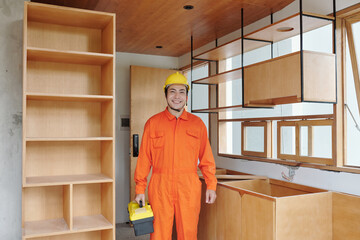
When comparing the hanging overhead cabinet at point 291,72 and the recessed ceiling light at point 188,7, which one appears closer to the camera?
the hanging overhead cabinet at point 291,72

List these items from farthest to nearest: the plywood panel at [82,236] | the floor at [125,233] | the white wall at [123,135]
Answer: the white wall at [123,135], the floor at [125,233], the plywood panel at [82,236]

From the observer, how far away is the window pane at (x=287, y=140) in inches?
124

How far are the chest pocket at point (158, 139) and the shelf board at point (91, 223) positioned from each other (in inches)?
29.9

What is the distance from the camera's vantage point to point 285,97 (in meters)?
2.75

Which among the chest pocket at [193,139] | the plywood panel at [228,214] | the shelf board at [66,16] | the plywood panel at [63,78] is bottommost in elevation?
the plywood panel at [228,214]

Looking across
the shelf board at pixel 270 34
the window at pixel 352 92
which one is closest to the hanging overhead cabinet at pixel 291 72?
the shelf board at pixel 270 34

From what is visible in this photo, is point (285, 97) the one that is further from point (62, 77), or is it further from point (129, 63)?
point (129, 63)

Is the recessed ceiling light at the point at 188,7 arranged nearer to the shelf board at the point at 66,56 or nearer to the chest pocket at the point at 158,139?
the shelf board at the point at 66,56

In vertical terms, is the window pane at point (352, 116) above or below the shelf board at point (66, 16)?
below

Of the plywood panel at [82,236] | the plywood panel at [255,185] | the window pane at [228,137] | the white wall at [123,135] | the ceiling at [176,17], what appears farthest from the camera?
the white wall at [123,135]

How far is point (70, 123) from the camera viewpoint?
2.89 m

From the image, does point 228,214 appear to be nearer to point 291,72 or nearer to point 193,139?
point 193,139

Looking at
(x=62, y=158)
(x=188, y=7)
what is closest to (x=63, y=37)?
(x=62, y=158)

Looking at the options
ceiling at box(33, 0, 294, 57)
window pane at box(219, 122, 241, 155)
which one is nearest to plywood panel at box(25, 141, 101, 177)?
ceiling at box(33, 0, 294, 57)
